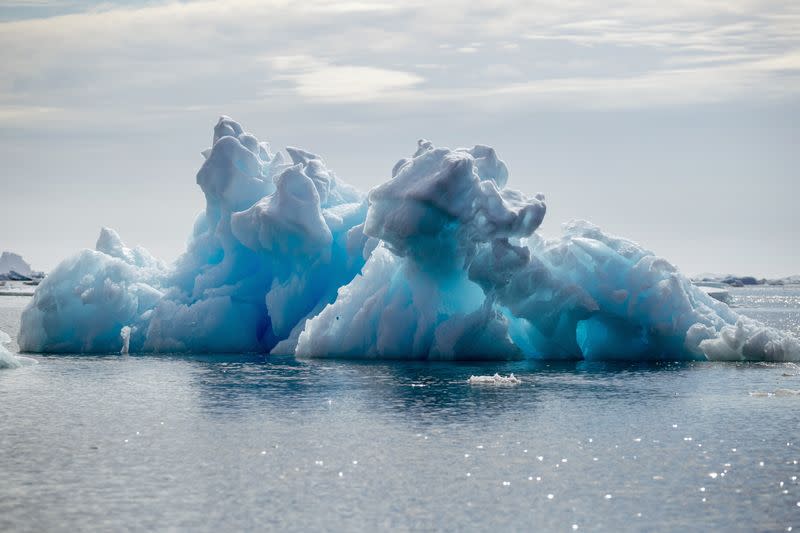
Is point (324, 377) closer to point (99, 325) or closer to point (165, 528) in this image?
point (99, 325)

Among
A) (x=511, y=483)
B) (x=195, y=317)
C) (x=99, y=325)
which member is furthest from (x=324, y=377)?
(x=511, y=483)

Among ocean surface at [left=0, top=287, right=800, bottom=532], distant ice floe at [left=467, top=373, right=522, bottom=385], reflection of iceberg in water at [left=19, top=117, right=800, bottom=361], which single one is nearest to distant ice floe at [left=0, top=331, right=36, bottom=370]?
ocean surface at [left=0, top=287, right=800, bottom=532]

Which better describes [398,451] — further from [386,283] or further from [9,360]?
[9,360]

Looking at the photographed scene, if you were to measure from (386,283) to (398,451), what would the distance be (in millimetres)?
14662

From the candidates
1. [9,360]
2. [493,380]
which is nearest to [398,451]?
[493,380]

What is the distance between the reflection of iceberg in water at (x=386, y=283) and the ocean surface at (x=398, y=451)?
2.74m

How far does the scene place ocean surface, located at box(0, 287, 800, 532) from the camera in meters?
15.2

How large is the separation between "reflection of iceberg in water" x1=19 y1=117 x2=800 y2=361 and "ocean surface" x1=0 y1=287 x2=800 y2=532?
2.74 meters

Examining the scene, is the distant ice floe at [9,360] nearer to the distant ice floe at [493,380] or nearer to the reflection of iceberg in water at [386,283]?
the reflection of iceberg in water at [386,283]

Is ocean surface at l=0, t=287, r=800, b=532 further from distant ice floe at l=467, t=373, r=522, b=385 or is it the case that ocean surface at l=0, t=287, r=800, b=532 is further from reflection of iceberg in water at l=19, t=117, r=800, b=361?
reflection of iceberg in water at l=19, t=117, r=800, b=361

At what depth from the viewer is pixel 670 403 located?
84.5ft

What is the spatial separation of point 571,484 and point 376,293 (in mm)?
17361

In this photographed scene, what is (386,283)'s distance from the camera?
34156 millimetres

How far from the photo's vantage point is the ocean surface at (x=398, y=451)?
15.2 m
